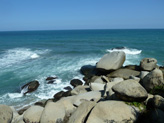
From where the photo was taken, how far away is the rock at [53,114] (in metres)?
9.06

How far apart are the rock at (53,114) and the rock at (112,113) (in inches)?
101

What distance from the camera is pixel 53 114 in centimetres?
936

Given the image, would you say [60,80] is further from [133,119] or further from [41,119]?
[133,119]

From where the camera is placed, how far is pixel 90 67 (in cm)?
2342

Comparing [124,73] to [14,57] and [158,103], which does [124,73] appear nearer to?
[158,103]

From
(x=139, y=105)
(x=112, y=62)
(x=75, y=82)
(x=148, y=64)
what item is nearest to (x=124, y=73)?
(x=112, y=62)

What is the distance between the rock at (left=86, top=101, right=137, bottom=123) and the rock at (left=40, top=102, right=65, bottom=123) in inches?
101

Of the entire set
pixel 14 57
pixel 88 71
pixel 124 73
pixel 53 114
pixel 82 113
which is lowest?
pixel 88 71

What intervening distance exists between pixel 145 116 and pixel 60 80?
14749 mm

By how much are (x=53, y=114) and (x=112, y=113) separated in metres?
3.79

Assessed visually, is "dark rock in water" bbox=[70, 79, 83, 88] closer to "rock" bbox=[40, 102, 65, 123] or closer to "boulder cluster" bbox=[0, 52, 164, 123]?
"boulder cluster" bbox=[0, 52, 164, 123]

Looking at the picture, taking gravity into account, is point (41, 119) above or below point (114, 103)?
below

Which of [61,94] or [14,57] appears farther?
[14,57]

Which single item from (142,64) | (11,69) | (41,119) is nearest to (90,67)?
(142,64)
